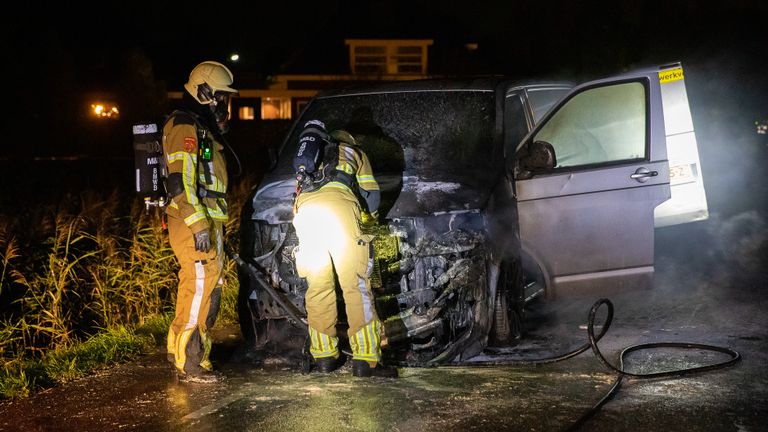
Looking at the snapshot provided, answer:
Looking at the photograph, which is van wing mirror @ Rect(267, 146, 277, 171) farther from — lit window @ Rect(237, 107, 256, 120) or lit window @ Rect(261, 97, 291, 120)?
lit window @ Rect(237, 107, 256, 120)

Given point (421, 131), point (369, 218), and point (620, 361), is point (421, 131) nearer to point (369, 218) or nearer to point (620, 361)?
point (369, 218)

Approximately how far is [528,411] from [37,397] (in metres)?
3.05

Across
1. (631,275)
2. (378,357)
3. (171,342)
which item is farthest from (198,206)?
(631,275)

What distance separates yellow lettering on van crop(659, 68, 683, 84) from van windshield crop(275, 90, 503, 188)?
128 centimetres

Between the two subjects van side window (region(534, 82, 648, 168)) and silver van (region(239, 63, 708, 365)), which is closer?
silver van (region(239, 63, 708, 365))

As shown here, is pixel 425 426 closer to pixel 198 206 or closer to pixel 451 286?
pixel 451 286

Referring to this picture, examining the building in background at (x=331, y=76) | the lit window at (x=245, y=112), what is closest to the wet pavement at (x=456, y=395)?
the building in background at (x=331, y=76)

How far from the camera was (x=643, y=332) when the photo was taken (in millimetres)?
6355

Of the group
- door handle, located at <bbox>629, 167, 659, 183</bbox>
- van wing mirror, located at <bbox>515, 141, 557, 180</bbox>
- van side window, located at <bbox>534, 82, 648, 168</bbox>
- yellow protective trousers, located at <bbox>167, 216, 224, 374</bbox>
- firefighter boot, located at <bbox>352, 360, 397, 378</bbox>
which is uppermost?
van side window, located at <bbox>534, 82, 648, 168</bbox>

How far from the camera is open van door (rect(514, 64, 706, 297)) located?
245 inches

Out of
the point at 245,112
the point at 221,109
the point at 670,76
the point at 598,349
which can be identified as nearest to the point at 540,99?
the point at 670,76

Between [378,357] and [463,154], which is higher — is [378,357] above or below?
below

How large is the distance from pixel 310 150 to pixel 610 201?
2344mm

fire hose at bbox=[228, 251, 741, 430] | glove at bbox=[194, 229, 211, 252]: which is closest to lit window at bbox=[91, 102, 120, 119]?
fire hose at bbox=[228, 251, 741, 430]
